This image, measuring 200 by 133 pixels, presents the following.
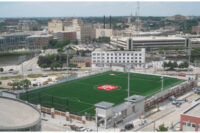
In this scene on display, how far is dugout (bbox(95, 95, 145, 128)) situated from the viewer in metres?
16.5

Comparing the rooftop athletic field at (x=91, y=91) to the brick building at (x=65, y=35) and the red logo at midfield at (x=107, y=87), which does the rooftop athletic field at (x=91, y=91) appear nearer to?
the red logo at midfield at (x=107, y=87)

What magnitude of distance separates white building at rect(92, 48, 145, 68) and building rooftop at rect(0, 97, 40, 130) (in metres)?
24.5

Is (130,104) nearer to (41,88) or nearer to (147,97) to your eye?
(147,97)

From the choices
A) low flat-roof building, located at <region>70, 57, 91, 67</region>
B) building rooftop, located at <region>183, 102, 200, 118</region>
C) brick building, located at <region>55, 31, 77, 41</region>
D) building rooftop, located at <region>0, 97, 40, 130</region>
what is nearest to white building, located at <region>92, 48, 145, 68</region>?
low flat-roof building, located at <region>70, 57, 91, 67</region>

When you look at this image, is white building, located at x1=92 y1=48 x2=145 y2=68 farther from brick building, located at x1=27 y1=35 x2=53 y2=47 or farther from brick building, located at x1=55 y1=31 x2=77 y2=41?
brick building, located at x1=55 y1=31 x2=77 y2=41

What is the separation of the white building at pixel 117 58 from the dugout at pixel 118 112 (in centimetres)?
2019

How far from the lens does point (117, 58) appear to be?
39.2 metres

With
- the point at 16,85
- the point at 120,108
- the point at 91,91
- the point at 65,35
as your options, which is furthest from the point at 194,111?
the point at 65,35

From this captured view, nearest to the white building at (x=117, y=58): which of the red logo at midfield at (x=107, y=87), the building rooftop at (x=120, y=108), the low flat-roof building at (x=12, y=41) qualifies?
the red logo at midfield at (x=107, y=87)

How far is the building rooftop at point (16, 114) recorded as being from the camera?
1167 centimetres

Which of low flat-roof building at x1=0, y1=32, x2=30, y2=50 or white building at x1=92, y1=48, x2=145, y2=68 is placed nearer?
white building at x1=92, y1=48, x2=145, y2=68

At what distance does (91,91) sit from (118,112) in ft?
20.6

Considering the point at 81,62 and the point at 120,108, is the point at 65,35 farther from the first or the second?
the point at 120,108

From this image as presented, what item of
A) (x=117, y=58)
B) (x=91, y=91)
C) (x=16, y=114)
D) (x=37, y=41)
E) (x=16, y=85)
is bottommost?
(x=16, y=85)
